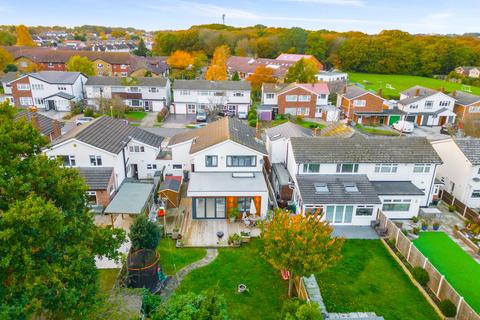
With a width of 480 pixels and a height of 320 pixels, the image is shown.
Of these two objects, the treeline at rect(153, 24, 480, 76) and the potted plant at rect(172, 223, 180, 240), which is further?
the treeline at rect(153, 24, 480, 76)

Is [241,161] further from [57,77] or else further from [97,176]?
[57,77]

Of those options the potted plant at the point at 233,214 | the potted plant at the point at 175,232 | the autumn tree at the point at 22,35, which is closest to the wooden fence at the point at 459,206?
the potted plant at the point at 233,214

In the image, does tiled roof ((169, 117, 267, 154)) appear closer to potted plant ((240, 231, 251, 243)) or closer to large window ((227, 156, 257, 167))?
large window ((227, 156, 257, 167))

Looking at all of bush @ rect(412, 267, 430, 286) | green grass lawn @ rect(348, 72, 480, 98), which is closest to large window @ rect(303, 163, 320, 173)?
bush @ rect(412, 267, 430, 286)

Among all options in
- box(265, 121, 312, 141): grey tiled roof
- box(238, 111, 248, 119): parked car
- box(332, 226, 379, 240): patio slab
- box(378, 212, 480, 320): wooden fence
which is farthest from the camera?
box(238, 111, 248, 119): parked car

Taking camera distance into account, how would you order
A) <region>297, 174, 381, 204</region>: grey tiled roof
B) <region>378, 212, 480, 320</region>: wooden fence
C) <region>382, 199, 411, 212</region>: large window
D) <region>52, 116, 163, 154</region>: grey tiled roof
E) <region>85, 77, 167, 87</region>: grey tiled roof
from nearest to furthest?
<region>378, 212, 480, 320</region>: wooden fence < <region>297, 174, 381, 204</region>: grey tiled roof < <region>382, 199, 411, 212</region>: large window < <region>52, 116, 163, 154</region>: grey tiled roof < <region>85, 77, 167, 87</region>: grey tiled roof

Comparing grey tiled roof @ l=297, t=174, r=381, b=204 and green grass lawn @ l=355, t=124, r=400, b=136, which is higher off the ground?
grey tiled roof @ l=297, t=174, r=381, b=204

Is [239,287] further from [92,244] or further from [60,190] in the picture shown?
[60,190]
